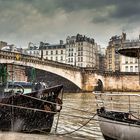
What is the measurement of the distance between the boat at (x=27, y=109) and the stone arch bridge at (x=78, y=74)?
34.3 meters

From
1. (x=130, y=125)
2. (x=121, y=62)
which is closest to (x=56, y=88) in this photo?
(x=130, y=125)

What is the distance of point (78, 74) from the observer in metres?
71.8

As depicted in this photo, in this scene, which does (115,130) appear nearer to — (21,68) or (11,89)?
(11,89)

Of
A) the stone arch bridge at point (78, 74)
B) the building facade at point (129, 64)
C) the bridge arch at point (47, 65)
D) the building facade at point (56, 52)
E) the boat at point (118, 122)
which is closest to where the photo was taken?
the boat at point (118, 122)

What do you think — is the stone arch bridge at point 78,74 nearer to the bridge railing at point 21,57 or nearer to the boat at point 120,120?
the bridge railing at point 21,57

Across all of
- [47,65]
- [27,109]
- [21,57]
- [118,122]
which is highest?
[21,57]

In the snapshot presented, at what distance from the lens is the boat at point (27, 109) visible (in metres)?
14.4

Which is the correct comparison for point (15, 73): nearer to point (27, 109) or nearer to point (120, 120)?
point (27, 109)

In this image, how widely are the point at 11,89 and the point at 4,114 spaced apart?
7.61ft

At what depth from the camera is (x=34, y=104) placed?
48.3ft

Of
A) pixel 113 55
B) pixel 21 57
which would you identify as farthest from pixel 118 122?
pixel 113 55

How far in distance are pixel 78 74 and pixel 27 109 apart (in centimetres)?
5728

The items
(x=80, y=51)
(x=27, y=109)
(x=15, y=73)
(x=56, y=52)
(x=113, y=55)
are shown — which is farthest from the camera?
(x=56, y=52)

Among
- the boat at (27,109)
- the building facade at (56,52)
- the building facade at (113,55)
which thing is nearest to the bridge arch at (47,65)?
the boat at (27,109)
